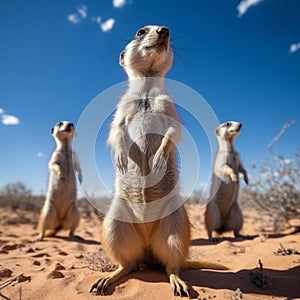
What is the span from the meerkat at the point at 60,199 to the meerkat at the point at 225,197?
10.9ft

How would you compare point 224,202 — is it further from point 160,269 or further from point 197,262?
point 160,269

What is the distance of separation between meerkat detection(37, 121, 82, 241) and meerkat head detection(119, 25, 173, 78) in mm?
4545

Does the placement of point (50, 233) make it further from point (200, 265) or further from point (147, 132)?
point (147, 132)

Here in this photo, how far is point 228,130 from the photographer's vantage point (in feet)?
25.9

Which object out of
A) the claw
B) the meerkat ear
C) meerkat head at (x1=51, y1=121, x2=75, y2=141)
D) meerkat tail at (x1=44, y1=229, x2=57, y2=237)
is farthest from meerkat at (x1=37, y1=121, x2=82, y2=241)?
the claw

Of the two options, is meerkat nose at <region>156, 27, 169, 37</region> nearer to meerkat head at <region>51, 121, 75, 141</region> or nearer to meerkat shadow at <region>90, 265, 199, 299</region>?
meerkat shadow at <region>90, 265, 199, 299</region>

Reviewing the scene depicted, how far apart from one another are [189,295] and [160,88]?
2.13 metres

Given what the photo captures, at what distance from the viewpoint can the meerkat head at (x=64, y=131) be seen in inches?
320

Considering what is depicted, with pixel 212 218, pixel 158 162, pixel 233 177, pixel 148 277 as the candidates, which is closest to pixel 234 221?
pixel 212 218

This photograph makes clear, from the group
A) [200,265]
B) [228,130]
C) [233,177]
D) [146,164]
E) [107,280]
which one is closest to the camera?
[107,280]

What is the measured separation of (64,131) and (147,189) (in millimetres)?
5643

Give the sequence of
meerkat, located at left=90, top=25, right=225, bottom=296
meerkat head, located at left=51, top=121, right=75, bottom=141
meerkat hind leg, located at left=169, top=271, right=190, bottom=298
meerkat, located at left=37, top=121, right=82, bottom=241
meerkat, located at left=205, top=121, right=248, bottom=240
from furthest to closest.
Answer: meerkat head, located at left=51, top=121, right=75, bottom=141, meerkat, located at left=37, top=121, right=82, bottom=241, meerkat, located at left=205, top=121, right=248, bottom=240, meerkat, located at left=90, top=25, right=225, bottom=296, meerkat hind leg, located at left=169, top=271, right=190, bottom=298

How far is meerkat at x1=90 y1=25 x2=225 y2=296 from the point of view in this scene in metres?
2.88

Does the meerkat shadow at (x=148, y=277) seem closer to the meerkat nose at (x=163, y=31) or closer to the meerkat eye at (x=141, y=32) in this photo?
the meerkat nose at (x=163, y=31)
